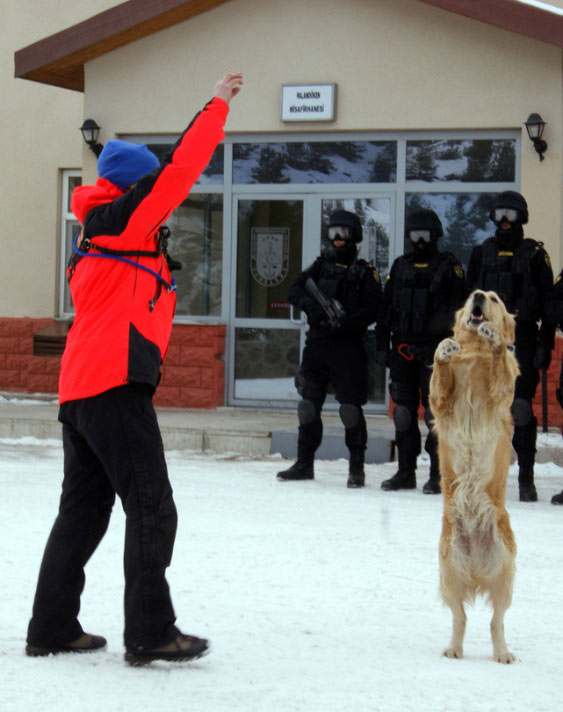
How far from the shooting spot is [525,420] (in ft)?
26.1

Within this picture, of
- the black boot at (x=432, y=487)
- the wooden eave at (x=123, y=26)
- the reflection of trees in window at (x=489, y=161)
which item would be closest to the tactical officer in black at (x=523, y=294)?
the black boot at (x=432, y=487)

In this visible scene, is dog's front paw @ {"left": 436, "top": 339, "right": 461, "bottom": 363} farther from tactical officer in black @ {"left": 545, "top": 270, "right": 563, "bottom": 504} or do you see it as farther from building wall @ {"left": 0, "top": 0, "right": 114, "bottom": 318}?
building wall @ {"left": 0, "top": 0, "right": 114, "bottom": 318}

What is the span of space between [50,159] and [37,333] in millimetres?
2288

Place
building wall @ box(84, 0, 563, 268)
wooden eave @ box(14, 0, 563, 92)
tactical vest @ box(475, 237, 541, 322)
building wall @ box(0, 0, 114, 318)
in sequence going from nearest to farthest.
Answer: tactical vest @ box(475, 237, 541, 322) → wooden eave @ box(14, 0, 563, 92) → building wall @ box(84, 0, 563, 268) → building wall @ box(0, 0, 114, 318)

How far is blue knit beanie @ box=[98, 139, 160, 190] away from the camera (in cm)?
402

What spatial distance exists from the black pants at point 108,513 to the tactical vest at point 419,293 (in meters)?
4.34

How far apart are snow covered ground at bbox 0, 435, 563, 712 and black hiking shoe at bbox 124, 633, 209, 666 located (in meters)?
0.05

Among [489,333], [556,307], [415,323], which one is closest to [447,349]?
[489,333]

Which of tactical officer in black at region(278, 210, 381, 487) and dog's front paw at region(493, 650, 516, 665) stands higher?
tactical officer in black at region(278, 210, 381, 487)

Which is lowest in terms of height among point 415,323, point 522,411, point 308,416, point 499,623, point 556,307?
point 499,623

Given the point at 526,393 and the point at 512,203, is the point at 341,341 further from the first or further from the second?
the point at 512,203

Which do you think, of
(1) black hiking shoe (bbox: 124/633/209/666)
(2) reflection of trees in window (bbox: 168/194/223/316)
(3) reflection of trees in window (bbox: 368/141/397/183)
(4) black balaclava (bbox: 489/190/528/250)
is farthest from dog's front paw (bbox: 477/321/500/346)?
(2) reflection of trees in window (bbox: 168/194/223/316)

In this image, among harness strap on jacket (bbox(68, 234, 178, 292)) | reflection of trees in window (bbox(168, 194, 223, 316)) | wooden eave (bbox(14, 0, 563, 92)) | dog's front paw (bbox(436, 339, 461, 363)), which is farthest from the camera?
reflection of trees in window (bbox(168, 194, 223, 316))

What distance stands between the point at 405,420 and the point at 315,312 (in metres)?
1.03
